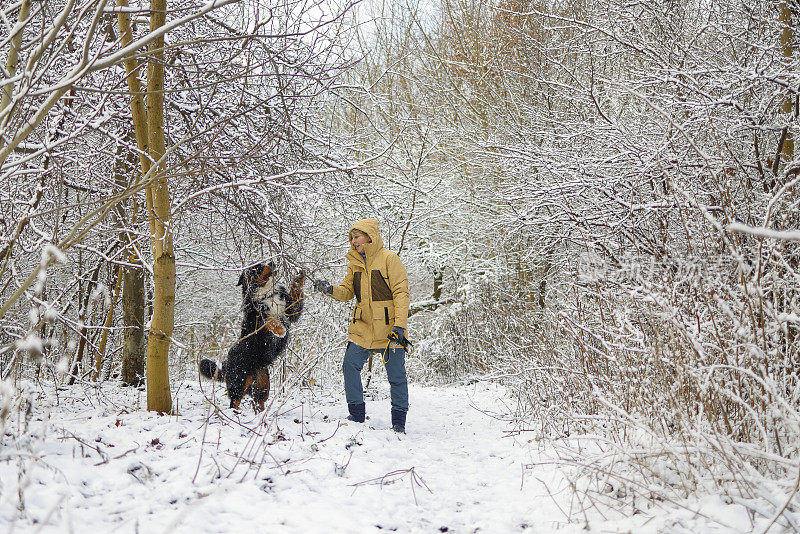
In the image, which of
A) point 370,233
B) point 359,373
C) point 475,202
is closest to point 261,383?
point 359,373

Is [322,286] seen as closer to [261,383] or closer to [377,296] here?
[377,296]

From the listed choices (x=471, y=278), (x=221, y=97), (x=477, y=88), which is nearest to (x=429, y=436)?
(x=221, y=97)

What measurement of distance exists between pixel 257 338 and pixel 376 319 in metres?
1.12

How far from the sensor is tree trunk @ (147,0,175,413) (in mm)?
4004

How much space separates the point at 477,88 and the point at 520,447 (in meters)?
9.67

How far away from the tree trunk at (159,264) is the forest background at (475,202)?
2cm

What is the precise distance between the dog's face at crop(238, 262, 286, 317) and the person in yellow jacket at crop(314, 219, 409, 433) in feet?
1.76

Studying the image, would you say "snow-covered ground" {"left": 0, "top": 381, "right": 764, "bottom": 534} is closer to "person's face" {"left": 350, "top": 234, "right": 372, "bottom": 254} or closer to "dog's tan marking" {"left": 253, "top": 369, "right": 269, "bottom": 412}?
"dog's tan marking" {"left": 253, "top": 369, "right": 269, "bottom": 412}

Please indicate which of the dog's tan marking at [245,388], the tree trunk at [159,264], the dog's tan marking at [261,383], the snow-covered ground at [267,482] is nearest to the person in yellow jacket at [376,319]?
the snow-covered ground at [267,482]

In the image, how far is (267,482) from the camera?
310 centimetres

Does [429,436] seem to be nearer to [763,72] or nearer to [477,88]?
[763,72]

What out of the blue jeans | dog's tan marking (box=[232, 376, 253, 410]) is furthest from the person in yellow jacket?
dog's tan marking (box=[232, 376, 253, 410])

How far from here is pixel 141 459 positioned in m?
3.15

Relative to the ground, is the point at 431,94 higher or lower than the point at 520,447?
higher
